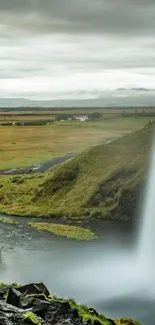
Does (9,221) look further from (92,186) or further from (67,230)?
(92,186)

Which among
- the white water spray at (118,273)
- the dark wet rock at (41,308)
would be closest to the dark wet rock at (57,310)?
the dark wet rock at (41,308)

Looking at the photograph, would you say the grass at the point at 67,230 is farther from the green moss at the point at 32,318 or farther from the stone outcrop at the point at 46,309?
the green moss at the point at 32,318

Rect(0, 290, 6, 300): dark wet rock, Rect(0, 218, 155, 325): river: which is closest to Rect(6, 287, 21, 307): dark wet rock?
Rect(0, 290, 6, 300): dark wet rock

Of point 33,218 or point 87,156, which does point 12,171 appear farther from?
point 33,218

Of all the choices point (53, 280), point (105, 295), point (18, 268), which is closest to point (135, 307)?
point (105, 295)

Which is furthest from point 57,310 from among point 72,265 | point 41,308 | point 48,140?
point 48,140

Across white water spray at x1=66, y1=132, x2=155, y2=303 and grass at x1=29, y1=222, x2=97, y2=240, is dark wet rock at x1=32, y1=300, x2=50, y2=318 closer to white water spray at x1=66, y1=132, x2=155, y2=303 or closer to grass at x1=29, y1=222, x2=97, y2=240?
white water spray at x1=66, y1=132, x2=155, y2=303

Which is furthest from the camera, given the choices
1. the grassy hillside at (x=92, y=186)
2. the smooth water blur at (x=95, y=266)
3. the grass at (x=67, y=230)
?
the grassy hillside at (x=92, y=186)
